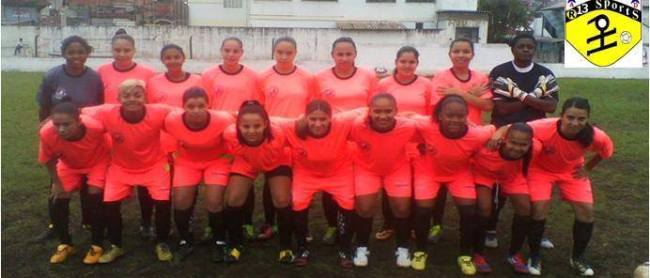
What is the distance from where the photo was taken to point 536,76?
4.63 metres

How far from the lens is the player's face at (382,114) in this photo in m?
4.09

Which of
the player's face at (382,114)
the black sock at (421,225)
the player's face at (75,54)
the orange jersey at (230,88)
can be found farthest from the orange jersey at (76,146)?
the black sock at (421,225)

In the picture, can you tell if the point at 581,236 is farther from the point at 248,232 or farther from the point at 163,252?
the point at 163,252

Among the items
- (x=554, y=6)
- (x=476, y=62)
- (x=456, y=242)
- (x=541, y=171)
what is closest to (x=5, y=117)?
(x=456, y=242)

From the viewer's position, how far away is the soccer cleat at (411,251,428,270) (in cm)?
430

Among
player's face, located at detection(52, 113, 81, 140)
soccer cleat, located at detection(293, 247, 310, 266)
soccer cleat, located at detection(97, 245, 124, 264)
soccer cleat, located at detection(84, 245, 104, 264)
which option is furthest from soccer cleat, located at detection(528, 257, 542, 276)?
player's face, located at detection(52, 113, 81, 140)

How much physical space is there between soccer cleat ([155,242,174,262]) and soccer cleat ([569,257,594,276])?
10.3ft

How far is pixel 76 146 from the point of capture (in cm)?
423

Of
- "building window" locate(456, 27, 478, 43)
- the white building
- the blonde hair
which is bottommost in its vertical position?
the blonde hair

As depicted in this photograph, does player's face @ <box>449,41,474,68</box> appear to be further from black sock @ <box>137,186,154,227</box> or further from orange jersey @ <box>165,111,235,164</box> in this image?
black sock @ <box>137,186,154,227</box>

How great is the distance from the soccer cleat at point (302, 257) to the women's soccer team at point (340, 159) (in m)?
0.01

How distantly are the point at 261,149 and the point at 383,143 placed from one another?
3.10 feet

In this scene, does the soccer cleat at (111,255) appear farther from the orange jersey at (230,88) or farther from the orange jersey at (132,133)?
the orange jersey at (230,88)

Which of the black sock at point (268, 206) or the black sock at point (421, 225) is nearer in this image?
the black sock at point (421, 225)
